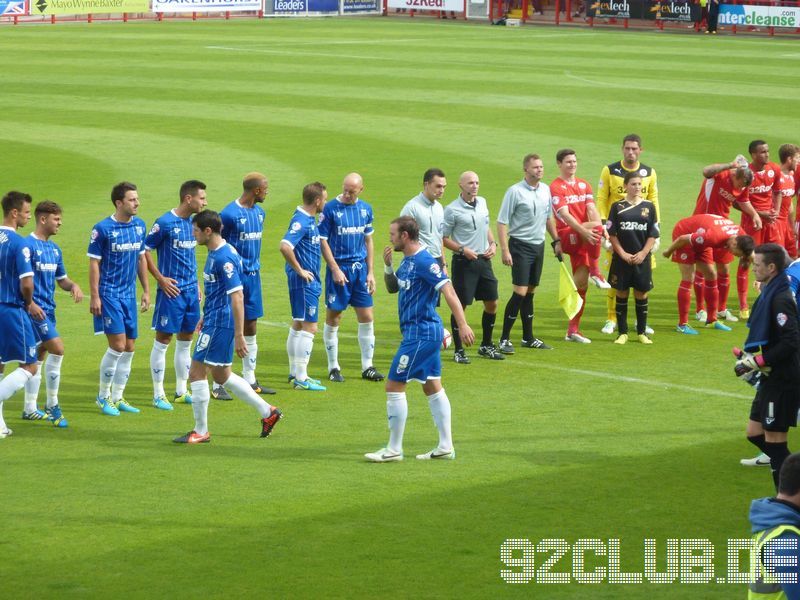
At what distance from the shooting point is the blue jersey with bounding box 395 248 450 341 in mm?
10523

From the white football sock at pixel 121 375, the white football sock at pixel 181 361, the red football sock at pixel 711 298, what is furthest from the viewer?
the red football sock at pixel 711 298

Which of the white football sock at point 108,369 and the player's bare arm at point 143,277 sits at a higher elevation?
the player's bare arm at point 143,277

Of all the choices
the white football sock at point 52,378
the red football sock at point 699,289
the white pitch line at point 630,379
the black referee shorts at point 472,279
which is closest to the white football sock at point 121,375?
the white football sock at point 52,378

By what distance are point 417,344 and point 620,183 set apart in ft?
22.0

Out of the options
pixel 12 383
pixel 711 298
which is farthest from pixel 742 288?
pixel 12 383

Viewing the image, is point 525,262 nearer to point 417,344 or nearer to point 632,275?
point 632,275

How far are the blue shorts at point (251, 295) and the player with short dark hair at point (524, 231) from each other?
122 inches

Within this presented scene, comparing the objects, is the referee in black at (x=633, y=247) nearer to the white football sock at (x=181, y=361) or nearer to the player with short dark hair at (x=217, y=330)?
the white football sock at (x=181, y=361)

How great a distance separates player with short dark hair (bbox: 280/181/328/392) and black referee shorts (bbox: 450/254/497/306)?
5.91 ft

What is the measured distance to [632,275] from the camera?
49.7ft

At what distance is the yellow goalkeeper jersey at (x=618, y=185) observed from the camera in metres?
16.2

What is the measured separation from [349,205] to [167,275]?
2.16 metres

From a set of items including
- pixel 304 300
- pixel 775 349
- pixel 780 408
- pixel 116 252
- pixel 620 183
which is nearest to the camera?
pixel 775 349

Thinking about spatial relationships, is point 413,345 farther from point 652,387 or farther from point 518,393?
point 652,387
